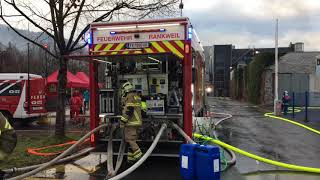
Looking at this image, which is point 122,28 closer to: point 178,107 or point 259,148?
point 178,107

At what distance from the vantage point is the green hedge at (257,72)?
41938mm

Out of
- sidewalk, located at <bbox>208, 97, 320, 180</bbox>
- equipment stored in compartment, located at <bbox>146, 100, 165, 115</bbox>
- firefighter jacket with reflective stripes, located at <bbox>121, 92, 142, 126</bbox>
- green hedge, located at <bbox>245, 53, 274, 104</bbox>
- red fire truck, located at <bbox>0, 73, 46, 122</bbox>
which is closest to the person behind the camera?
firefighter jacket with reflective stripes, located at <bbox>121, 92, 142, 126</bbox>

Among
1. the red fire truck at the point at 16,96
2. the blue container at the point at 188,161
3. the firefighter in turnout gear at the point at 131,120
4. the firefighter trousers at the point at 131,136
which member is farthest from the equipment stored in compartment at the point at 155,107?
the red fire truck at the point at 16,96

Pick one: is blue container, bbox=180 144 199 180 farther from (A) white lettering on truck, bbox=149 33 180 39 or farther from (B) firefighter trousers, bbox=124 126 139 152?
(A) white lettering on truck, bbox=149 33 180 39

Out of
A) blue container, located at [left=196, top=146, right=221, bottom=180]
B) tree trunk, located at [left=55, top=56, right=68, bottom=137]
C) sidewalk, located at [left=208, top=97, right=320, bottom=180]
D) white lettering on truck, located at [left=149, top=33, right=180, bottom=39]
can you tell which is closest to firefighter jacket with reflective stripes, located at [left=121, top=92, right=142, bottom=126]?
white lettering on truck, located at [left=149, top=33, right=180, bottom=39]

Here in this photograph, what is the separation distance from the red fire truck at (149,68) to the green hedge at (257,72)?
33.2 m

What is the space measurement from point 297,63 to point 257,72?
3732 mm

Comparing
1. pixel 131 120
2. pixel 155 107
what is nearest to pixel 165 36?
pixel 155 107

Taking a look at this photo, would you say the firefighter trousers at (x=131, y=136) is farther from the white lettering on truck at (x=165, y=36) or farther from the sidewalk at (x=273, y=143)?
the sidewalk at (x=273, y=143)

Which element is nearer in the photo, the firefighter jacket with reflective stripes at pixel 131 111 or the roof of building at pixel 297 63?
the firefighter jacket with reflective stripes at pixel 131 111

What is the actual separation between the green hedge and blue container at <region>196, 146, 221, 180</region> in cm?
3576

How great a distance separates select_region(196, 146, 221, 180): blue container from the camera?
23.4ft

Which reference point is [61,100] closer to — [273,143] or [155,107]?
[155,107]

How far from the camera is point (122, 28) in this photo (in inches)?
371
